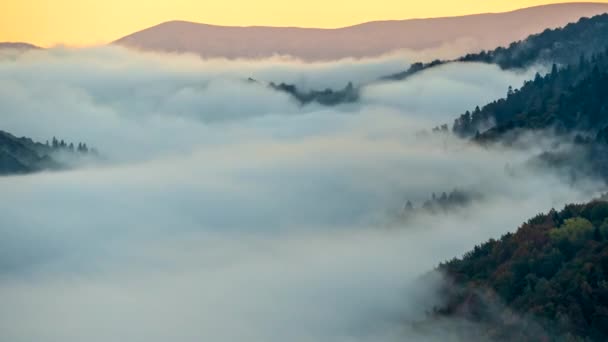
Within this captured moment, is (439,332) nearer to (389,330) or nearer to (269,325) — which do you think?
(389,330)

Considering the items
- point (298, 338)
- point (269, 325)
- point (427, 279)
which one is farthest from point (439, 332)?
point (269, 325)

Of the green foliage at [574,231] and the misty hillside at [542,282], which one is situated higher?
the green foliage at [574,231]

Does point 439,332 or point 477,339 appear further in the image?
point 439,332

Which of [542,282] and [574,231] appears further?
[574,231]

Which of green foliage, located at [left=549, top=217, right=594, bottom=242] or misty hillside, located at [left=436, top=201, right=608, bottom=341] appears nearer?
misty hillside, located at [left=436, top=201, right=608, bottom=341]

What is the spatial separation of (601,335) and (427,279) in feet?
165

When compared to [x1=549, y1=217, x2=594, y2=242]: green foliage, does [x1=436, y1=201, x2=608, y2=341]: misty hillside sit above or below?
below

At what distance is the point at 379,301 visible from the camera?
176 m

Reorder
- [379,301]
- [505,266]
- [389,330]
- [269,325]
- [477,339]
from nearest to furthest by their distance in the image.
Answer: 1. [477,339]
2. [505,266]
3. [389,330]
4. [379,301]
5. [269,325]

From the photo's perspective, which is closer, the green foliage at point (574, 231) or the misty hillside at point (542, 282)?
the misty hillside at point (542, 282)

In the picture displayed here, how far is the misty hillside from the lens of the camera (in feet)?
380

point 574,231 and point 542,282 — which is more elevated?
point 574,231

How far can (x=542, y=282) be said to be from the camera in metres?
126

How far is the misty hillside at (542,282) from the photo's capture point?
115938 mm
